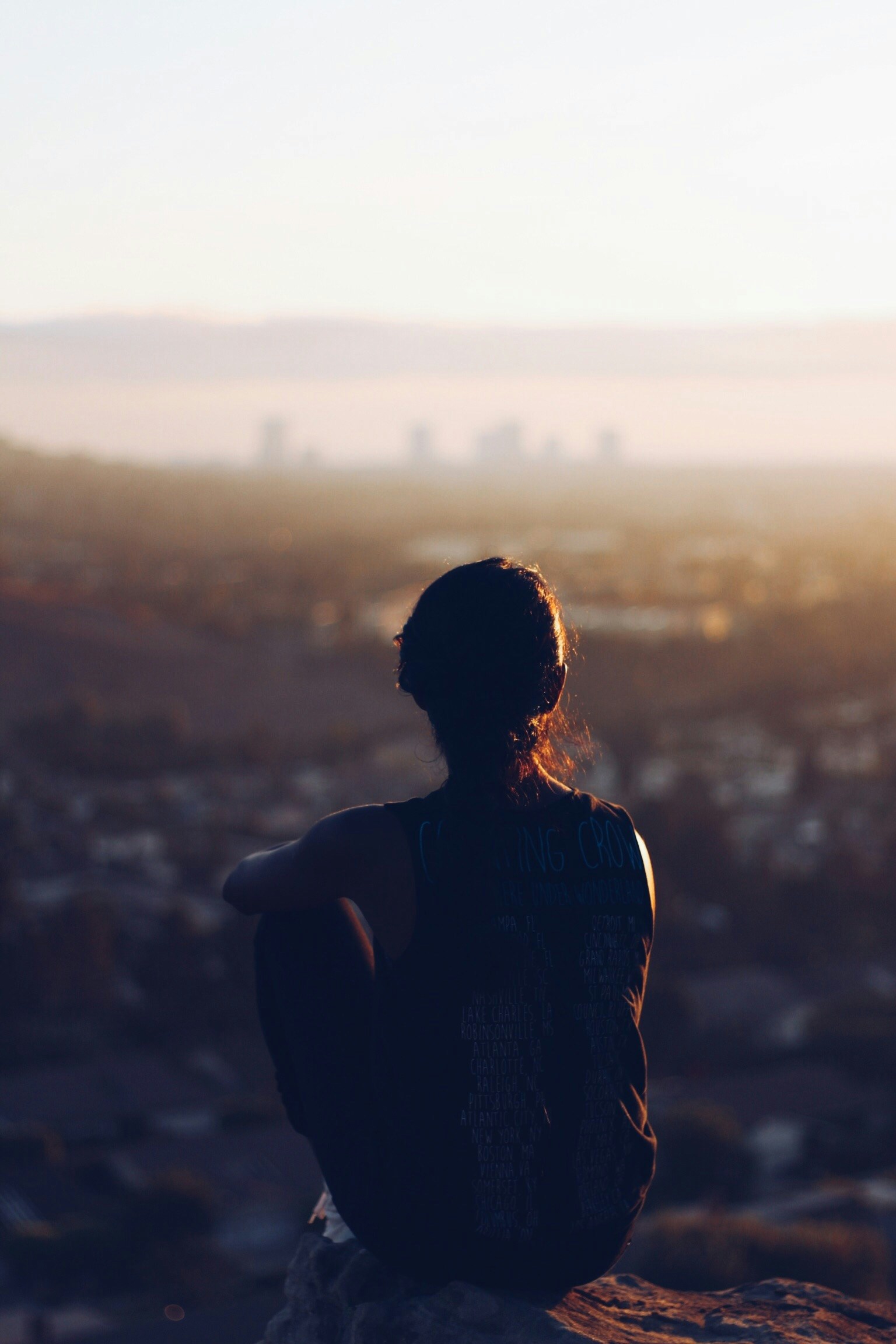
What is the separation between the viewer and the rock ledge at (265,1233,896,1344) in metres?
1.68

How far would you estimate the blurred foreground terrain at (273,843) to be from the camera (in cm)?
959

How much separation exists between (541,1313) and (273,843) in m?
22.9

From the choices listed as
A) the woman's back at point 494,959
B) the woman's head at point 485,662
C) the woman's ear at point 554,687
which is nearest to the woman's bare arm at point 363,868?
the woman's back at point 494,959

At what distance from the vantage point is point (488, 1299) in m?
1.69

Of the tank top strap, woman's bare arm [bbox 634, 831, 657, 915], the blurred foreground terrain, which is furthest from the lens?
the blurred foreground terrain

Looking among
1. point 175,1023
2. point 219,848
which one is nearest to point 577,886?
point 175,1023

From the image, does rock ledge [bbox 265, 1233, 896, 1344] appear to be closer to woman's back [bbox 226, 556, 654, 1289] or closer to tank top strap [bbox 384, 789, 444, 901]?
woman's back [bbox 226, 556, 654, 1289]

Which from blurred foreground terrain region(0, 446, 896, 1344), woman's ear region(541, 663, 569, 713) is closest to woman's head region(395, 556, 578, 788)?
woman's ear region(541, 663, 569, 713)

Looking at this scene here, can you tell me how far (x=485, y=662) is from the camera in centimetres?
157

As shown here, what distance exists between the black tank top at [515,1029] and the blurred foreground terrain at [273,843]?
22 centimetres

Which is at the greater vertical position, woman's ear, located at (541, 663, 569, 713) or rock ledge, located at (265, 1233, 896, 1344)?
woman's ear, located at (541, 663, 569, 713)

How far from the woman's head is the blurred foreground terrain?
0.37 feet

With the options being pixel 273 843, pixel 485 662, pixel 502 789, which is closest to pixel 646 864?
pixel 502 789

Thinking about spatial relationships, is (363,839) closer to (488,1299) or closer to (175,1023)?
(488,1299)
